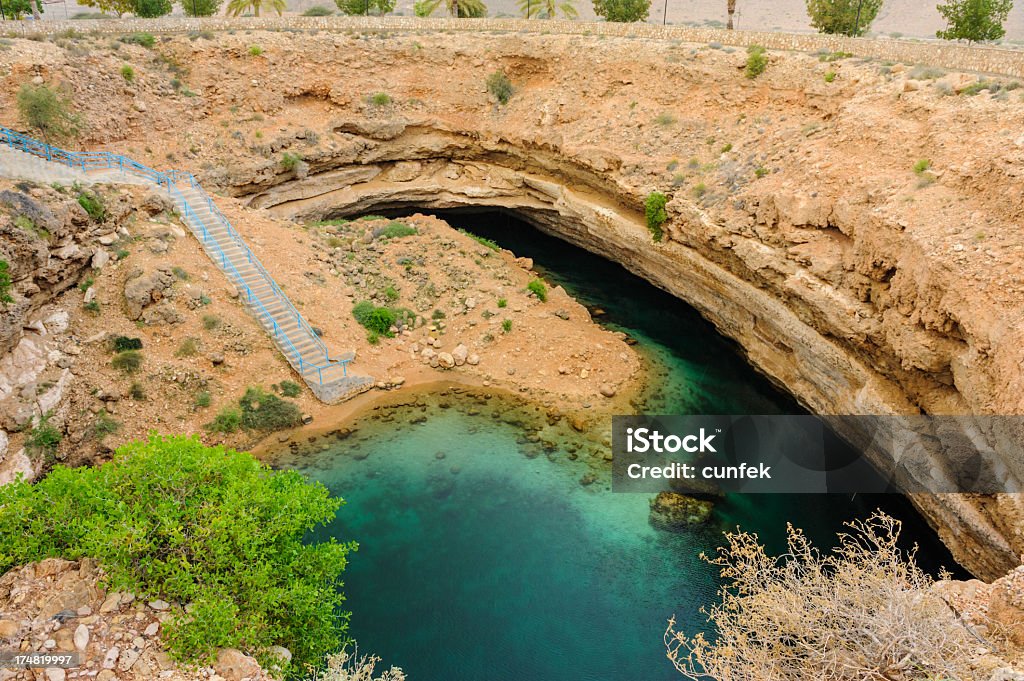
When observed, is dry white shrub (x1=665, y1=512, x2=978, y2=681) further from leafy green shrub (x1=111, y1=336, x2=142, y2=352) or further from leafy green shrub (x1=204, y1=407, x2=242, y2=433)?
leafy green shrub (x1=111, y1=336, x2=142, y2=352)

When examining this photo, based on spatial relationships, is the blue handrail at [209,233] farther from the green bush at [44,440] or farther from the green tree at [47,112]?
the green bush at [44,440]

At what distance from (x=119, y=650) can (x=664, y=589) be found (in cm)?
1480

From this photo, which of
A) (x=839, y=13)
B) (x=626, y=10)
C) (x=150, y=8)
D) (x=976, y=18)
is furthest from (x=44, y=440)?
(x=839, y=13)

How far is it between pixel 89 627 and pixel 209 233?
22606 mm

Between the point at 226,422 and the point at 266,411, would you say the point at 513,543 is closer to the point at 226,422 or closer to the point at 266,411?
the point at 266,411

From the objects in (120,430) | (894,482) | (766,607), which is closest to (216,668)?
(766,607)

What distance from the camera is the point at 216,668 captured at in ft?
39.0

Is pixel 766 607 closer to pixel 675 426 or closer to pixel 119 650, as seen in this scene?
pixel 119 650

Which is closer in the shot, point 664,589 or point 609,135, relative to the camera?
point 664,589

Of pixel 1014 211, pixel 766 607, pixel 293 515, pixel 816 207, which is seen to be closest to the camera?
pixel 766 607

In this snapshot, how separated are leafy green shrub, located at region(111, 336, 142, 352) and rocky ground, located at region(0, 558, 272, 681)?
47.3 ft

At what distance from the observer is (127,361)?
81.5 ft

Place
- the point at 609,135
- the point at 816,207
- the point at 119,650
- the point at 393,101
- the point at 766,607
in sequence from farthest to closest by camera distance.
Result: the point at 393,101
the point at 609,135
the point at 816,207
the point at 766,607
the point at 119,650

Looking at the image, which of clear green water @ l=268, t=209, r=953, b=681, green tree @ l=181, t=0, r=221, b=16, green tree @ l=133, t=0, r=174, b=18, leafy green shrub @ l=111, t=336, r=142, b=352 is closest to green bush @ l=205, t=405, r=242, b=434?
clear green water @ l=268, t=209, r=953, b=681
